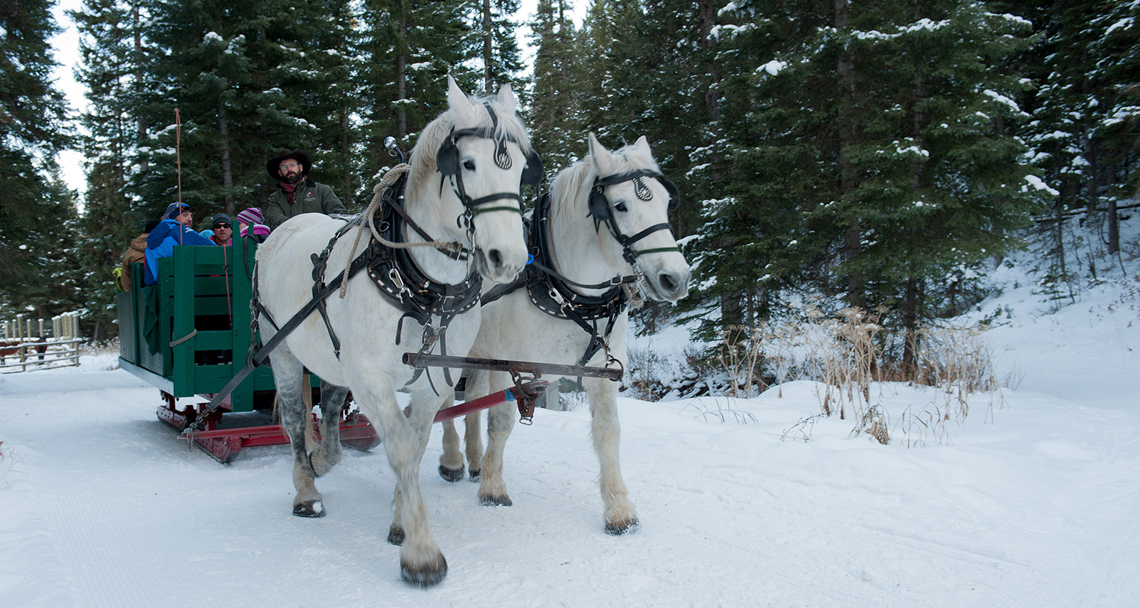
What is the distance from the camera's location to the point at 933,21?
898 centimetres

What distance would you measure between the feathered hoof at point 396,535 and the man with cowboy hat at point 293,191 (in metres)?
2.97

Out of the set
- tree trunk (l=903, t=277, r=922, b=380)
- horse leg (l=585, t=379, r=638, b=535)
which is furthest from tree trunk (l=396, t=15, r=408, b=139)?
horse leg (l=585, t=379, r=638, b=535)

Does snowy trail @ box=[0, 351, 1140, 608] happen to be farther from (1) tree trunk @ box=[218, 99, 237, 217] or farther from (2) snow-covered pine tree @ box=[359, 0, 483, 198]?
(2) snow-covered pine tree @ box=[359, 0, 483, 198]

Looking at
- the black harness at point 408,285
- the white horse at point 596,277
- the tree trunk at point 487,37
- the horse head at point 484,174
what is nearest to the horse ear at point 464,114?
the horse head at point 484,174

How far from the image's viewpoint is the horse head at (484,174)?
7.60 feet

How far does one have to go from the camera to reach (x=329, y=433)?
13.3 feet

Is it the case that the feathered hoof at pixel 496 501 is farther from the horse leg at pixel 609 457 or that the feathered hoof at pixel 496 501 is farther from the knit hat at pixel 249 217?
the knit hat at pixel 249 217

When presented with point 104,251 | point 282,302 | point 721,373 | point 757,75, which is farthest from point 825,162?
point 104,251

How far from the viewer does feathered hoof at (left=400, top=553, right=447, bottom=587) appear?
8.71ft

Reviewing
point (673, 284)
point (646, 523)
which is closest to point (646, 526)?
point (646, 523)

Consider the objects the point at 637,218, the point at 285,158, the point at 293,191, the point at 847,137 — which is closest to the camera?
the point at 637,218

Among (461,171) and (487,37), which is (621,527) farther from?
(487,37)

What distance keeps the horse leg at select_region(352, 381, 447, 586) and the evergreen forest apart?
15.5ft

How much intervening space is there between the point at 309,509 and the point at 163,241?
139 inches
